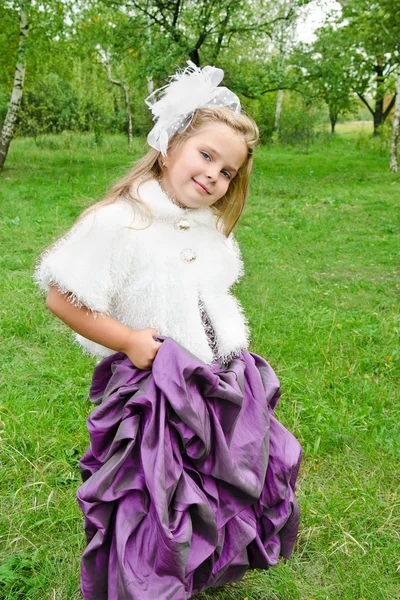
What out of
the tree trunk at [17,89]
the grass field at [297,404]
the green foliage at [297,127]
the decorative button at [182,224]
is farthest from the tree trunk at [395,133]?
the decorative button at [182,224]

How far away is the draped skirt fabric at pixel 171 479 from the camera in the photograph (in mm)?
1407

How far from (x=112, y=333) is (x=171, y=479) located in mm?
418

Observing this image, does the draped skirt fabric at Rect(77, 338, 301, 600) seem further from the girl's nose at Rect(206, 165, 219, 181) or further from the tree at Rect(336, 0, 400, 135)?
the tree at Rect(336, 0, 400, 135)

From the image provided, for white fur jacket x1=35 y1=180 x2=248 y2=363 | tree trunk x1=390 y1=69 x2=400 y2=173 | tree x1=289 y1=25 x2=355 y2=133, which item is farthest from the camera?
tree x1=289 y1=25 x2=355 y2=133

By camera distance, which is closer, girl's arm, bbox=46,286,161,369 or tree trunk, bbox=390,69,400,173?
girl's arm, bbox=46,286,161,369

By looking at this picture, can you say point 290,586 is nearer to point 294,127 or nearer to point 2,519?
point 2,519

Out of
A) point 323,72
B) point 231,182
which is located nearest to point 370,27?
point 323,72

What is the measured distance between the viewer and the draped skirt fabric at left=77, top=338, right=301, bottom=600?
1.41m

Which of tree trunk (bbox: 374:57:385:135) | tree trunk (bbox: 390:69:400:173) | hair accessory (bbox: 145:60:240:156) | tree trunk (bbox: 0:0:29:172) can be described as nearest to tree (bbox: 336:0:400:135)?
tree trunk (bbox: 390:69:400:173)

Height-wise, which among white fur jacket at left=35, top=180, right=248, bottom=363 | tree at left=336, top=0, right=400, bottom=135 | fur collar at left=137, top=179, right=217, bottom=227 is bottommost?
white fur jacket at left=35, top=180, right=248, bottom=363

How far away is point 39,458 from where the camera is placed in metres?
2.54

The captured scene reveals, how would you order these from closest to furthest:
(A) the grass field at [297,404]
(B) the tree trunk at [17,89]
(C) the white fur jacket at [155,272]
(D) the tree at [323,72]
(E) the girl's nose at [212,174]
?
(C) the white fur jacket at [155,272] < (E) the girl's nose at [212,174] < (A) the grass field at [297,404] < (B) the tree trunk at [17,89] < (D) the tree at [323,72]

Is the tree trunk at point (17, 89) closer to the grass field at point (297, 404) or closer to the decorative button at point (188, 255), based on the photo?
the grass field at point (297, 404)

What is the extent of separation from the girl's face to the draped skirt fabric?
0.46m
